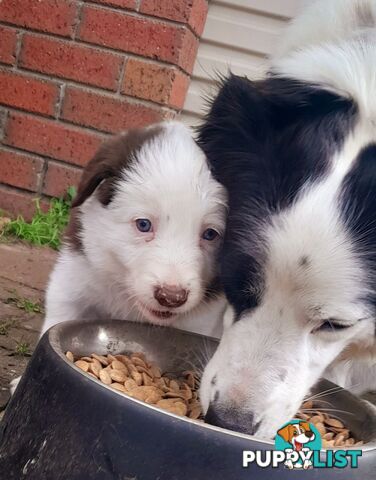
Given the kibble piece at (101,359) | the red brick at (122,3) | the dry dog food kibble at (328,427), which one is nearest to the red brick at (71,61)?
the red brick at (122,3)

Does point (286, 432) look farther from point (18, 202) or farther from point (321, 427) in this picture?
point (18, 202)

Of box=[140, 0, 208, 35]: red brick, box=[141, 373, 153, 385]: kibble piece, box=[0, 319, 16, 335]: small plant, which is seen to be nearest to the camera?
box=[141, 373, 153, 385]: kibble piece

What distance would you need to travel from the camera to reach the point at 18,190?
4.25m

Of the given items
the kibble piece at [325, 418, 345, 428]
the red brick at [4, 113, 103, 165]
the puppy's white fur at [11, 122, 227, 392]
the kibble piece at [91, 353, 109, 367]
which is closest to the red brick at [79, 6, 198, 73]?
the red brick at [4, 113, 103, 165]

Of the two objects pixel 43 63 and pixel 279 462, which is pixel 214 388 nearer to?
pixel 279 462

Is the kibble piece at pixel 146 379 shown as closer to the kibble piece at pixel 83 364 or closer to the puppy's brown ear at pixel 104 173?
the kibble piece at pixel 83 364

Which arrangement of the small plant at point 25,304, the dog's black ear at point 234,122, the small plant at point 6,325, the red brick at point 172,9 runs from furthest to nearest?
the red brick at point 172,9 → the small plant at point 25,304 → the small plant at point 6,325 → the dog's black ear at point 234,122

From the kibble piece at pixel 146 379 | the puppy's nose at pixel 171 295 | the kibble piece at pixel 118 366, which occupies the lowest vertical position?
the kibble piece at pixel 146 379

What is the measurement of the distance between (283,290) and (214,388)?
0.91 ft

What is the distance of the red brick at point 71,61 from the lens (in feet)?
13.2

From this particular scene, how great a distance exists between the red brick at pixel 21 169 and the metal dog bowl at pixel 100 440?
2724 mm

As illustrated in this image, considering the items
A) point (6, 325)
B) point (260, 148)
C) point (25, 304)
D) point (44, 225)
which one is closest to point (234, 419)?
point (260, 148)

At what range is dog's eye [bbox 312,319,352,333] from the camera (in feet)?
5.51

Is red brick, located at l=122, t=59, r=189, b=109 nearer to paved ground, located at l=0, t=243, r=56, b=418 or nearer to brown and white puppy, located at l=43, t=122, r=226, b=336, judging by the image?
paved ground, located at l=0, t=243, r=56, b=418
